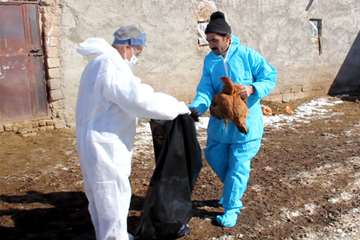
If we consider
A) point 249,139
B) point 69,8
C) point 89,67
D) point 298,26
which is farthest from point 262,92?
point 298,26

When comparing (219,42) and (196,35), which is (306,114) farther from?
(219,42)

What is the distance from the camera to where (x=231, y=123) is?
3986mm

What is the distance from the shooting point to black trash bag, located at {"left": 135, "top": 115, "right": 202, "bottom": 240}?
12.1 feet

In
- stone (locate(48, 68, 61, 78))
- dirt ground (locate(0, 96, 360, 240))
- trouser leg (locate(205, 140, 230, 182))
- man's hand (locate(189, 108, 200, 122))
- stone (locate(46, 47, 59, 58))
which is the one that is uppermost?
stone (locate(46, 47, 59, 58))

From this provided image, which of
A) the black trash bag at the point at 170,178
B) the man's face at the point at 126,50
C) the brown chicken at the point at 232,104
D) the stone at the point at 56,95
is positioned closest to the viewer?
the man's face at the point at 126,50

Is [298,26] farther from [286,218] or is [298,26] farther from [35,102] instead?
[286,218]

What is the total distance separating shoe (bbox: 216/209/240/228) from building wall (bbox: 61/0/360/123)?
413 cm

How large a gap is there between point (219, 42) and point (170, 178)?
1127 millimetres

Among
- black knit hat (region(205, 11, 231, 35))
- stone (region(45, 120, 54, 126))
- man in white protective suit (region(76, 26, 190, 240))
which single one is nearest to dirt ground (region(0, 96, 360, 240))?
stone (region(45, 120, 54, 126))

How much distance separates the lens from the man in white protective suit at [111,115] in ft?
10.3

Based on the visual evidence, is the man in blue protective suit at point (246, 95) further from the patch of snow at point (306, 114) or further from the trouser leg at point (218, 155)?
the patch of snow at point (306, 114)

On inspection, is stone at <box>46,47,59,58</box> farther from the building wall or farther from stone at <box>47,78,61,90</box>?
stone at <box>47,78,61,90</box>

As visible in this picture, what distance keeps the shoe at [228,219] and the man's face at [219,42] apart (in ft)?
4.46

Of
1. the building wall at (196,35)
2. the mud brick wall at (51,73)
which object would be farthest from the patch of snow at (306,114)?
the mud brick wall at (51,73)
